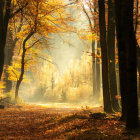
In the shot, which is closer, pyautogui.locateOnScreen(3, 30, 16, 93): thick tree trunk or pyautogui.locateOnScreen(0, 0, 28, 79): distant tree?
pyautogui.locateOnScreen(0, 0, 28, 79): distant tree

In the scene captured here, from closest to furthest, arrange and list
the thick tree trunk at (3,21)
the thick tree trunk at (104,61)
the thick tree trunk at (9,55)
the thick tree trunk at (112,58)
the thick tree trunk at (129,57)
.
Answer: the thick tree trunk at (129,57), the thick tree trunk at (104,61), the thick tree trunk at (112,58), the thick tree trunk at (3,21), the thick tree trunk at (9,55)

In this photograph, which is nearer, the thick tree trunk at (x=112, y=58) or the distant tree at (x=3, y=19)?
the thick tree trunk at (x=112, y=58)

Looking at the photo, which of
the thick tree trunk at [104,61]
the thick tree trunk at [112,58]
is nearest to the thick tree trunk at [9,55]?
the thick tree trunk at [112,58]

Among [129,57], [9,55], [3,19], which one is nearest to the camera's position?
[129,57]

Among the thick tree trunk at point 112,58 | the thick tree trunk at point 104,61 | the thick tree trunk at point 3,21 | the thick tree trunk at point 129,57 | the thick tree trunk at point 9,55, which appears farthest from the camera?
the thick tree trunk at point 9,55

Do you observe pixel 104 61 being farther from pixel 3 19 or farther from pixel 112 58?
pixel 3 19

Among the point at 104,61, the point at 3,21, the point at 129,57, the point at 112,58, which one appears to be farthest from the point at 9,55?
the point at 129,57

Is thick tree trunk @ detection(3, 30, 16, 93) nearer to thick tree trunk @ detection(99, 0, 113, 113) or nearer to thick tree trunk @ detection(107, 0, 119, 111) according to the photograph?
thick tree trunk @ detection(107, 0, 119, 111)

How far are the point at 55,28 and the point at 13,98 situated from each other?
20.3ft

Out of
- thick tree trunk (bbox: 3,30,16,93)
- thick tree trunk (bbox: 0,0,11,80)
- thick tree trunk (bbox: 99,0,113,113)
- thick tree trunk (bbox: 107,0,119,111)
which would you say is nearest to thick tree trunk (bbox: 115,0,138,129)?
thick tree trunk (bbox: 99,0,113,113)

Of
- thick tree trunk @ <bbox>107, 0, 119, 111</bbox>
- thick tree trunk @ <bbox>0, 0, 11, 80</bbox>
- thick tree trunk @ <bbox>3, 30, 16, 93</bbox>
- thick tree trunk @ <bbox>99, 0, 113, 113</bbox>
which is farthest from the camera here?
thick tree trunk @ <bbox>3, 30, 16, 93</bbox>

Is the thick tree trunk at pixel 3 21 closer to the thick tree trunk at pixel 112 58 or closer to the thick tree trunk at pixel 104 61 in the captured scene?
the thick tree trunk at pixel 104 61

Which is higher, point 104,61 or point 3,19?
point 3,19

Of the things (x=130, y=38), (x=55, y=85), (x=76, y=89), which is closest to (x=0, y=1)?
(x=130, y=38)
